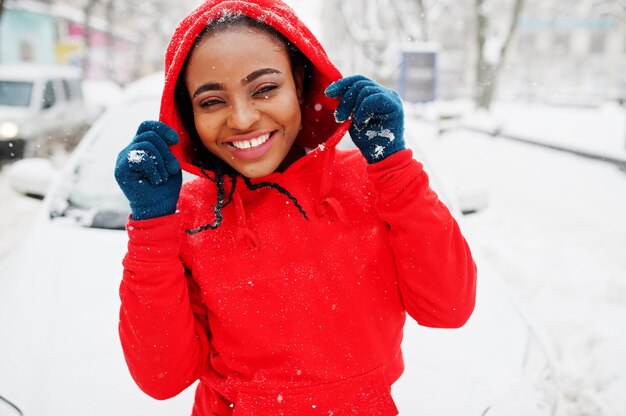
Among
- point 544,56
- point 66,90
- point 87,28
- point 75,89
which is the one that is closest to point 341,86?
point 66,90

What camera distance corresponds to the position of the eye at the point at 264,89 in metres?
1.15

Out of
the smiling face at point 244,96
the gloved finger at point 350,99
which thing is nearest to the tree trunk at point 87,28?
the smiling face at point 244,96

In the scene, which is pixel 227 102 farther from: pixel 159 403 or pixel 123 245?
pixel 123 245

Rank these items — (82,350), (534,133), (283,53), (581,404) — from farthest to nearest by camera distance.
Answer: (534,133), (581,404), (82,350), (283,53)

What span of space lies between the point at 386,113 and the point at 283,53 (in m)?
0.32

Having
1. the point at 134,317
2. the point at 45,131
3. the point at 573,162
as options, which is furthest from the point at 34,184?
the point at 573,162

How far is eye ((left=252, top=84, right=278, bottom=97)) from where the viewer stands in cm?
115

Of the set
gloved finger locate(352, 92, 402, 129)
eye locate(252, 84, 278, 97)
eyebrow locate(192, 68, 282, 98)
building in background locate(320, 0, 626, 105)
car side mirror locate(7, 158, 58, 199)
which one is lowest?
building in background locate(320, 0, 626, 105)

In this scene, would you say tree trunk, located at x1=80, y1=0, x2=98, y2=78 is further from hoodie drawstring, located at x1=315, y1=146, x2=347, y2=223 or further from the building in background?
hoodie drawstring, located at x1=315, y1=146, x2=347, y2=223

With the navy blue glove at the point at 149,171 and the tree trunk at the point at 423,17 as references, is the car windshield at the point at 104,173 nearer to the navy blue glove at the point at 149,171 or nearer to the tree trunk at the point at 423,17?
the navy blue glove at the point at 149,171

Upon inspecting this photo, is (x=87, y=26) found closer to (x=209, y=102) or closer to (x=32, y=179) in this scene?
(x=32, y=179)

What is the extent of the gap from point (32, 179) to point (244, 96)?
7.23 feet

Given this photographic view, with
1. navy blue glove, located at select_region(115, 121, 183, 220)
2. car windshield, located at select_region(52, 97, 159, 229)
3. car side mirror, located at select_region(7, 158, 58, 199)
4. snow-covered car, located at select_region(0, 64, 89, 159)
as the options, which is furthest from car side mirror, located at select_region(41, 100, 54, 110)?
navy blue glove, located at select_region(115, 121, 183, 220)

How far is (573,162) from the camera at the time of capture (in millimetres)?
10289
